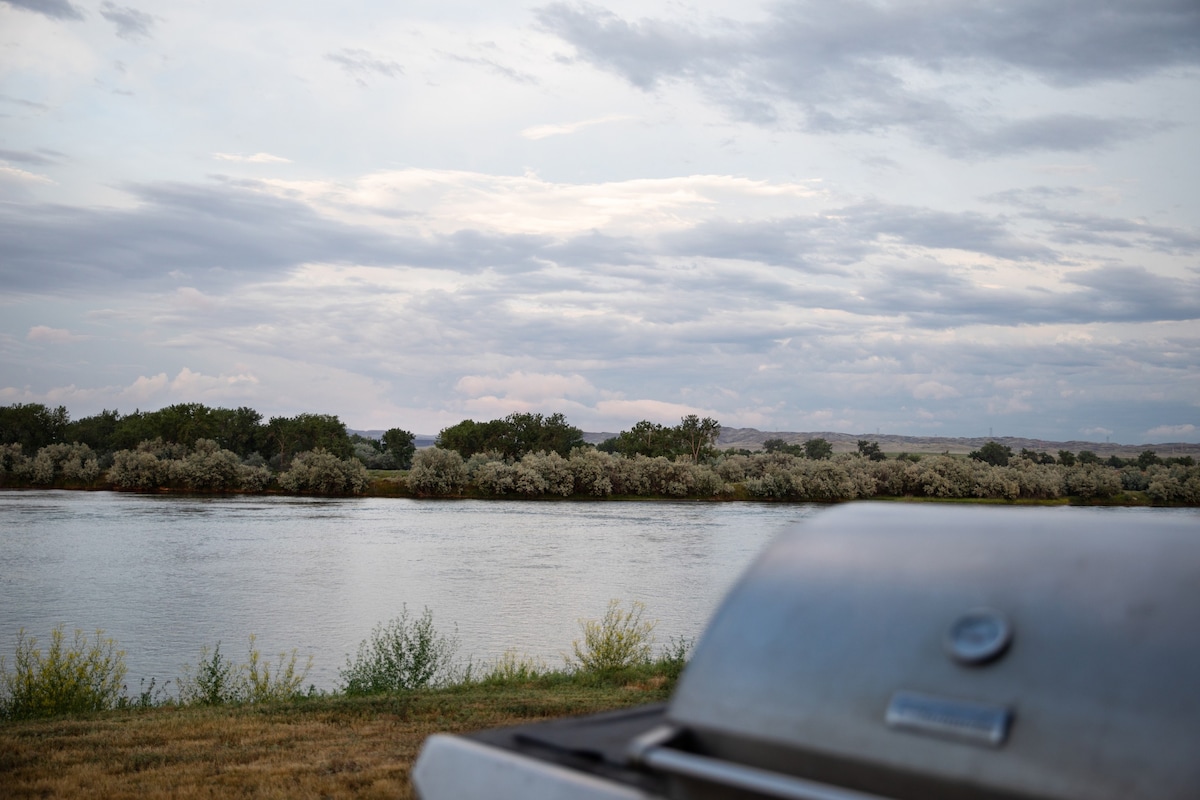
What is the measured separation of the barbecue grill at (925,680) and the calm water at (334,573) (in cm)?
1518

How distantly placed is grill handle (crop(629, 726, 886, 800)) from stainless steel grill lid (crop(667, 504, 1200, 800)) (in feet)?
0.29

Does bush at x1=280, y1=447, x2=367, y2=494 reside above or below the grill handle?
below

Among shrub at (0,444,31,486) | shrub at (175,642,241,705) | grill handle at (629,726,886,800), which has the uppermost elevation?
grill handle at (629,726,886,800)

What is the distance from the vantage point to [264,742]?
8898 millimetres

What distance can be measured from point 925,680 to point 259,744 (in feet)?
26.9

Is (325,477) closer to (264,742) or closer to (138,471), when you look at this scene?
(138,471)

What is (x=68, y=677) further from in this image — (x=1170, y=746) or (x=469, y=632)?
(x=1170, y=746)

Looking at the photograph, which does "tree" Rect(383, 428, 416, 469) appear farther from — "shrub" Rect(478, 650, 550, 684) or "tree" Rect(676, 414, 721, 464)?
"shrub" Rect(478, 650, 550, 684)

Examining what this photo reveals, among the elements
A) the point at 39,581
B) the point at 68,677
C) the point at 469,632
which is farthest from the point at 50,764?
the point at 39,581

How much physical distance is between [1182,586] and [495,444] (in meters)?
78.9

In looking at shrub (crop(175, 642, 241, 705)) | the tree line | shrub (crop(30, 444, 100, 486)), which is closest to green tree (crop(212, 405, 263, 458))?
the tree line

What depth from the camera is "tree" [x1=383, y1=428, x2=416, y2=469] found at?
89950 millimetres

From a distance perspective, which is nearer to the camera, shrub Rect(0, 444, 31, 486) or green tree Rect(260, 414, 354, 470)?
shrub Rect(0, 444, 31, 486)

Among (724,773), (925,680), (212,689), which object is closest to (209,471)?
(212,689)
